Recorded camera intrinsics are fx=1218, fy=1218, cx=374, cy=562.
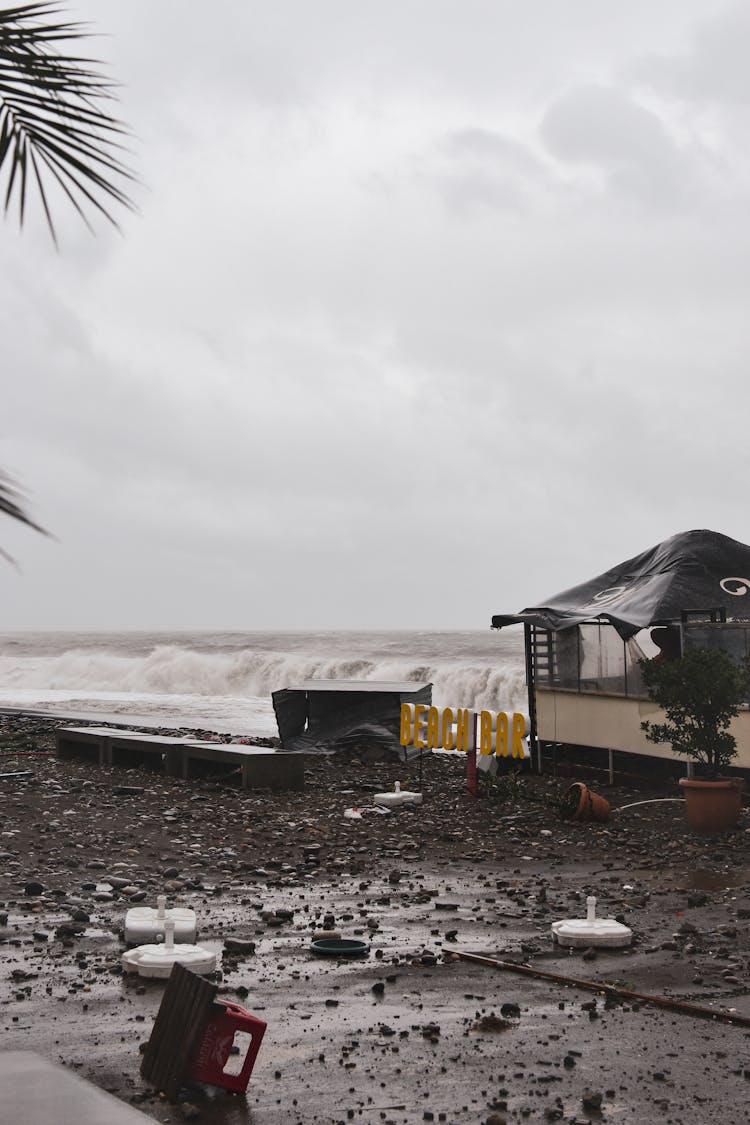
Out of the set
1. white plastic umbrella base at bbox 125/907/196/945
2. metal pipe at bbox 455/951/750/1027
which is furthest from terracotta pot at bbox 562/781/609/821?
white plastic umbrella base at bbox 125/907/196/945

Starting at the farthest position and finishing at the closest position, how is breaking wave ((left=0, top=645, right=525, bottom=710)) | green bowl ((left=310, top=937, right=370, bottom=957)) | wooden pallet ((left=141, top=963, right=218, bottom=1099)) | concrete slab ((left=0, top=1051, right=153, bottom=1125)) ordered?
breaking wave ((left=0, top=645, right=525, bottom=710)) < green bowl ((left=310, top=937, right=370, bottom=957)) < wooden pallet ((left=141, top=963, right=218, bottom=1099)) < concrete slab ((left=0, top=1051, right=153, bottom=1125))

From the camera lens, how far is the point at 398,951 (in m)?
8.67

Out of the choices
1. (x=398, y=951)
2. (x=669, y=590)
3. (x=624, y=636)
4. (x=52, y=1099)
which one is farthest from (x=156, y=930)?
(x=669, y=590)

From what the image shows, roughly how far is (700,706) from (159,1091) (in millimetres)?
9864

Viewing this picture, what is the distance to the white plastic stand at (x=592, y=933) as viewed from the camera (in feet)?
28.3

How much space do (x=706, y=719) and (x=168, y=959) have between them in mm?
8536

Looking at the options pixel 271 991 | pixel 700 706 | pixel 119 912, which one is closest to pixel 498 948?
pixel 271 991

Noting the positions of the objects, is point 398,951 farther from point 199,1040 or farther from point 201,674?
point 201,674

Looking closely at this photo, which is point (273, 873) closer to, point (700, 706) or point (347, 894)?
point (347, 894)

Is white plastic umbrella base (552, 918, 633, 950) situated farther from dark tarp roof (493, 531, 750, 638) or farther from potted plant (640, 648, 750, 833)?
dark tarp roof (493, 531, 750, 638)

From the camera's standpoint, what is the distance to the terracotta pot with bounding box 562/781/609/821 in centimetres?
1518

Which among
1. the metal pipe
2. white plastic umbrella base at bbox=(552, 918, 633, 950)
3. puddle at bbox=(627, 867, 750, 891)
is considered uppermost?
white plastic umbrella base at bbox=(552, 918, 633, 950)

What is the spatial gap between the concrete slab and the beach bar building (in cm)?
1287

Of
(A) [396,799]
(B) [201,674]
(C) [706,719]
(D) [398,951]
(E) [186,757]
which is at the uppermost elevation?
(B) [201,674]
